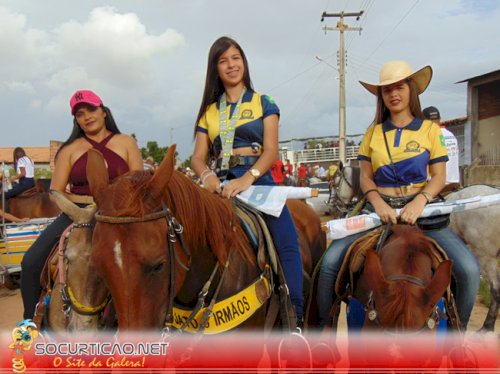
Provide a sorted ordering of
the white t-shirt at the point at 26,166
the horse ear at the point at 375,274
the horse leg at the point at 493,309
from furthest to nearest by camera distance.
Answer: the white t-shirt at the point at 26,166, the horse leg at the point at 493,309, the horse ear at the point at 375,274

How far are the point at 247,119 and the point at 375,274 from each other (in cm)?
150

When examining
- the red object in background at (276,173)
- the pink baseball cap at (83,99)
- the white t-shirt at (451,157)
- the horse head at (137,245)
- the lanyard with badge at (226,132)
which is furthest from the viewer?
the white t-shirt at (451,157)

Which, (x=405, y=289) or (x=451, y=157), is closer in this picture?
(x=405, y=289)

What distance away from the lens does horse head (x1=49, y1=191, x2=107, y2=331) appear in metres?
2.46

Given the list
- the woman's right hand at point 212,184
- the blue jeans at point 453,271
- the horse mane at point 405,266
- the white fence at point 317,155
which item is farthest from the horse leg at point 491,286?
the white fence at point 317,155

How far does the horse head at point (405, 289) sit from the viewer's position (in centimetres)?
212

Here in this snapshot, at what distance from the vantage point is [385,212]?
292cm

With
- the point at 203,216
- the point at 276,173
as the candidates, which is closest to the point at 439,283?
the point at 203,216

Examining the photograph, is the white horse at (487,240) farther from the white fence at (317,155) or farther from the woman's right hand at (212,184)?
the white fence at (317,155)

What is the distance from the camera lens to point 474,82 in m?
15.2

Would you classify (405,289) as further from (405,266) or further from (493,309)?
(493,309)

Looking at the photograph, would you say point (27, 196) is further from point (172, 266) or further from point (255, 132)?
point (172, 266)

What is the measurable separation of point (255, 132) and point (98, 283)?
5.06 ft

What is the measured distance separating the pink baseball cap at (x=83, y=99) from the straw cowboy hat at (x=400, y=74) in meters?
2.28
